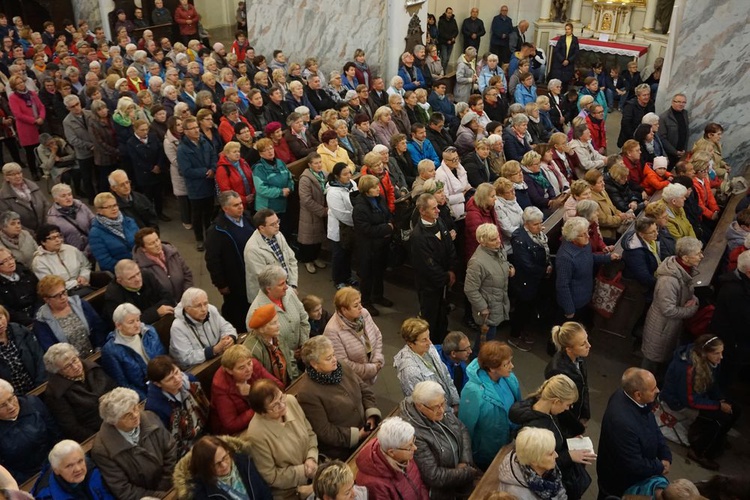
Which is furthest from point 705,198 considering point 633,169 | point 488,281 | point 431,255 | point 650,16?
point 650,16

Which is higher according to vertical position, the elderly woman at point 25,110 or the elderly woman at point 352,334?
the elderly woman at point 25,110

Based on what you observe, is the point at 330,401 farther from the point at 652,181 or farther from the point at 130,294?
the point at 652,181

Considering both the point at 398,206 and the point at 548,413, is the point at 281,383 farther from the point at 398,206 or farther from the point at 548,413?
the point at 398,206

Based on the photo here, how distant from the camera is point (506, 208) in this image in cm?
620

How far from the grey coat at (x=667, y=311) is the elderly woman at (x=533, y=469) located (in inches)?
88.0

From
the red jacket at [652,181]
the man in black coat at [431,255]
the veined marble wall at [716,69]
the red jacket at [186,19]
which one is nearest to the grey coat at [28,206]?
Result: the man in black coat at [431,255]

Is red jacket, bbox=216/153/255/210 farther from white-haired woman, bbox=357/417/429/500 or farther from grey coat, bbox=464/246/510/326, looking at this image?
white-haired woman, bbox=357/417/429/500

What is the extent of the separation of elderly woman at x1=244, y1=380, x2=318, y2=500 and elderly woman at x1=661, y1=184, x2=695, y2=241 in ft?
14.2

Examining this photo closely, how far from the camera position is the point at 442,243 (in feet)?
18.9

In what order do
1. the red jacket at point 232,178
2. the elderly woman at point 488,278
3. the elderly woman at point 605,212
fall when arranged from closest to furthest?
the elderly woman at point 488,278, the elderly woman at point 605,212, the red jacket at point 232,178

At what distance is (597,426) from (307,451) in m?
2.73

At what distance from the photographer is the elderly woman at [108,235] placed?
5656 millimetres

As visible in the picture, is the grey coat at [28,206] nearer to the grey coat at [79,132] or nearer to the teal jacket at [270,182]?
the grey coat at [79,132]

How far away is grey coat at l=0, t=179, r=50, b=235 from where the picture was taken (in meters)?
6.46
